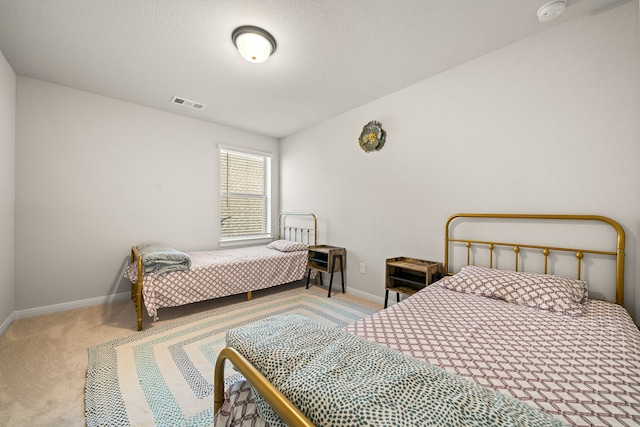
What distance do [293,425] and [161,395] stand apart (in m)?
1.45

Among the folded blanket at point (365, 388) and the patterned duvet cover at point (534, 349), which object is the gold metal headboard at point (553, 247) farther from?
the folded blanket at point (365, 388)

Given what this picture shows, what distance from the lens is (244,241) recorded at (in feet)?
13.4

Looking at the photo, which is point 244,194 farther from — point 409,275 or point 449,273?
point 449,273

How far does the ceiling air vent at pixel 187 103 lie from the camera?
295cm

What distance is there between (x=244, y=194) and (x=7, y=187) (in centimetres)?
245

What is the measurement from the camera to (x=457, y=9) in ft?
5.43

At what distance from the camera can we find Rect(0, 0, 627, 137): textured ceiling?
1.65 m

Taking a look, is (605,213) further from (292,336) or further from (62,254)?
(62,254)

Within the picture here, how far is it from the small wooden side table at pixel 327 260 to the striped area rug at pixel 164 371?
596 mm

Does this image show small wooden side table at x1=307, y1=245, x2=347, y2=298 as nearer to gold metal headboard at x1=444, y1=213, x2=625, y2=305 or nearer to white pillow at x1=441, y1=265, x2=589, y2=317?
gold metal headboard at x1=444, y1=213, x2=625, y2=305

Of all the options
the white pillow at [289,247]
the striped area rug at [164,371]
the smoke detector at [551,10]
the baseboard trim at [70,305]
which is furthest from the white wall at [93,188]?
the smoke detector at [551,10]

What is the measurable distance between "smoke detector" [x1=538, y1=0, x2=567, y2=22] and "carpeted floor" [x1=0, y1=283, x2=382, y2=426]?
2.83 meters

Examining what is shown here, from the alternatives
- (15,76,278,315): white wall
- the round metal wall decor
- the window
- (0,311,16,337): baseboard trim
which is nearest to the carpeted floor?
(0,311,16,337): baseboard trim

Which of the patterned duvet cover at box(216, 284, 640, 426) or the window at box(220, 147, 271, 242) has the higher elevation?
the window at box(220, 147, 271, 242)
